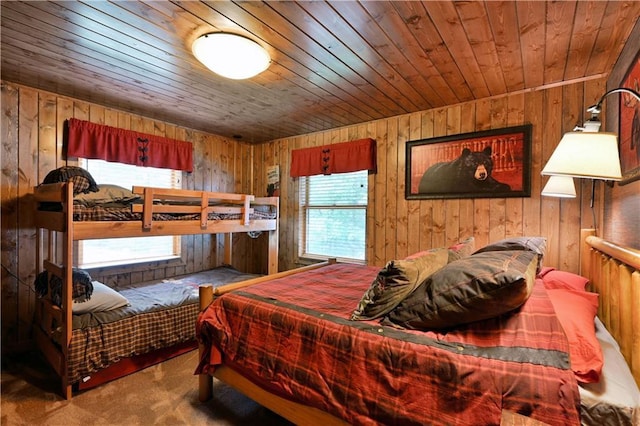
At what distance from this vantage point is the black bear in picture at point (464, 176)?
108 inches

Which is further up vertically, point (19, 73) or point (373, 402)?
point (19, 73)

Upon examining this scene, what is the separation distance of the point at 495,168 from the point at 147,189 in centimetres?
299

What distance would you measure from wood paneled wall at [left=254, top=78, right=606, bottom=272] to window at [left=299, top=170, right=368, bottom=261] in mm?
177

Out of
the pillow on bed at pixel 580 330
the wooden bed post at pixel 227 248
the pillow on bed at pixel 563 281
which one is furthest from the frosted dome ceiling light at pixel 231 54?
the wooden bed post at pixel 227 248

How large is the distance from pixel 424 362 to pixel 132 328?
2212 millimetres

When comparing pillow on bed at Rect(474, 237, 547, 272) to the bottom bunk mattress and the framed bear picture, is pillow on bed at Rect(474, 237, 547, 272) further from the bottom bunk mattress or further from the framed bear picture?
the bottom bunk mattress

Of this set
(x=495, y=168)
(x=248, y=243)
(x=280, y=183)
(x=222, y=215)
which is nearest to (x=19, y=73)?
(x=222, y=215)

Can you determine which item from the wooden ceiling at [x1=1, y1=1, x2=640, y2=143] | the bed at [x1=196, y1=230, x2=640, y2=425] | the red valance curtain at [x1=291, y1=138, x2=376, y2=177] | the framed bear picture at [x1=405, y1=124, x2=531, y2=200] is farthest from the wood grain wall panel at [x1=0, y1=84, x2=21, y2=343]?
the framed bear picture at [x1=405, y1=124, x2=531, y2=200]

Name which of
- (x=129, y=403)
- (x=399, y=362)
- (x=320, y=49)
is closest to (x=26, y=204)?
(x=129, y=403)

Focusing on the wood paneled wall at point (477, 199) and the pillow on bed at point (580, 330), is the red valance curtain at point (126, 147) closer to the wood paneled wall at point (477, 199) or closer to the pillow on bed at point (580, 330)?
the wood paneled wall at point (477, 199)

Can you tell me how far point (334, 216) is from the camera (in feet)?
12.7

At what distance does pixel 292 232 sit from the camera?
13.8 feet

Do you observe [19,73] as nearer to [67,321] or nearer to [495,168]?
[67,321]

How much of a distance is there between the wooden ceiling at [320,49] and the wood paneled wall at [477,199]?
0.16m
